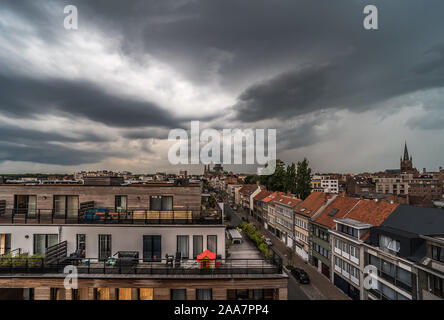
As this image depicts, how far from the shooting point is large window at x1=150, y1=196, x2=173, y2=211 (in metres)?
19.1

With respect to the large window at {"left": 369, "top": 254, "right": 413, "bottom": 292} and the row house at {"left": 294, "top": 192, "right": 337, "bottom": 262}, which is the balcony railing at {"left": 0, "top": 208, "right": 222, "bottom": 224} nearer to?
the large window at {"left": 369, "top": 254, "right": 413, "bottom": 292}

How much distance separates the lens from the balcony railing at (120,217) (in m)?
17.4

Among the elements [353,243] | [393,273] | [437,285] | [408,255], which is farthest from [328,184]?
[437,285]

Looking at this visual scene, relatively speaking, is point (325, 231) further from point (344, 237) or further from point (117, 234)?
point (117, 234)

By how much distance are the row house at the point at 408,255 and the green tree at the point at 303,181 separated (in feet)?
111

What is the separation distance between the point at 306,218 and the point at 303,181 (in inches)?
893

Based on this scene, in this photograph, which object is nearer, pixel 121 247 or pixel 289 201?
pixel 121 247

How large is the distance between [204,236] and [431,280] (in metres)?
21.4

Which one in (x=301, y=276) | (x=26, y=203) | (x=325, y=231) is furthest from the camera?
(x=325, y=231)

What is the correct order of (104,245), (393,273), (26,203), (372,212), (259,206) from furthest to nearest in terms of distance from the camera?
(259,206) < (372,212) < (393,273) < (26,203) < (104,245)

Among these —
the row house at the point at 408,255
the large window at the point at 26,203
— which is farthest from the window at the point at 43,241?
the row house at the point at 408,255

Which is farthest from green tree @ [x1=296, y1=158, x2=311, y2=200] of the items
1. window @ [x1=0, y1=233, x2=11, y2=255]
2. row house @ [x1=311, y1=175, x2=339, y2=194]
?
row house @ [x1=311, y1=175, x2=339, y2=194]

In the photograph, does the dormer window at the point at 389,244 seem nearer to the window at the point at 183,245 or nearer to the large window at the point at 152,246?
the window at the point at 183,245

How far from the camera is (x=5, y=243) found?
17.2m
